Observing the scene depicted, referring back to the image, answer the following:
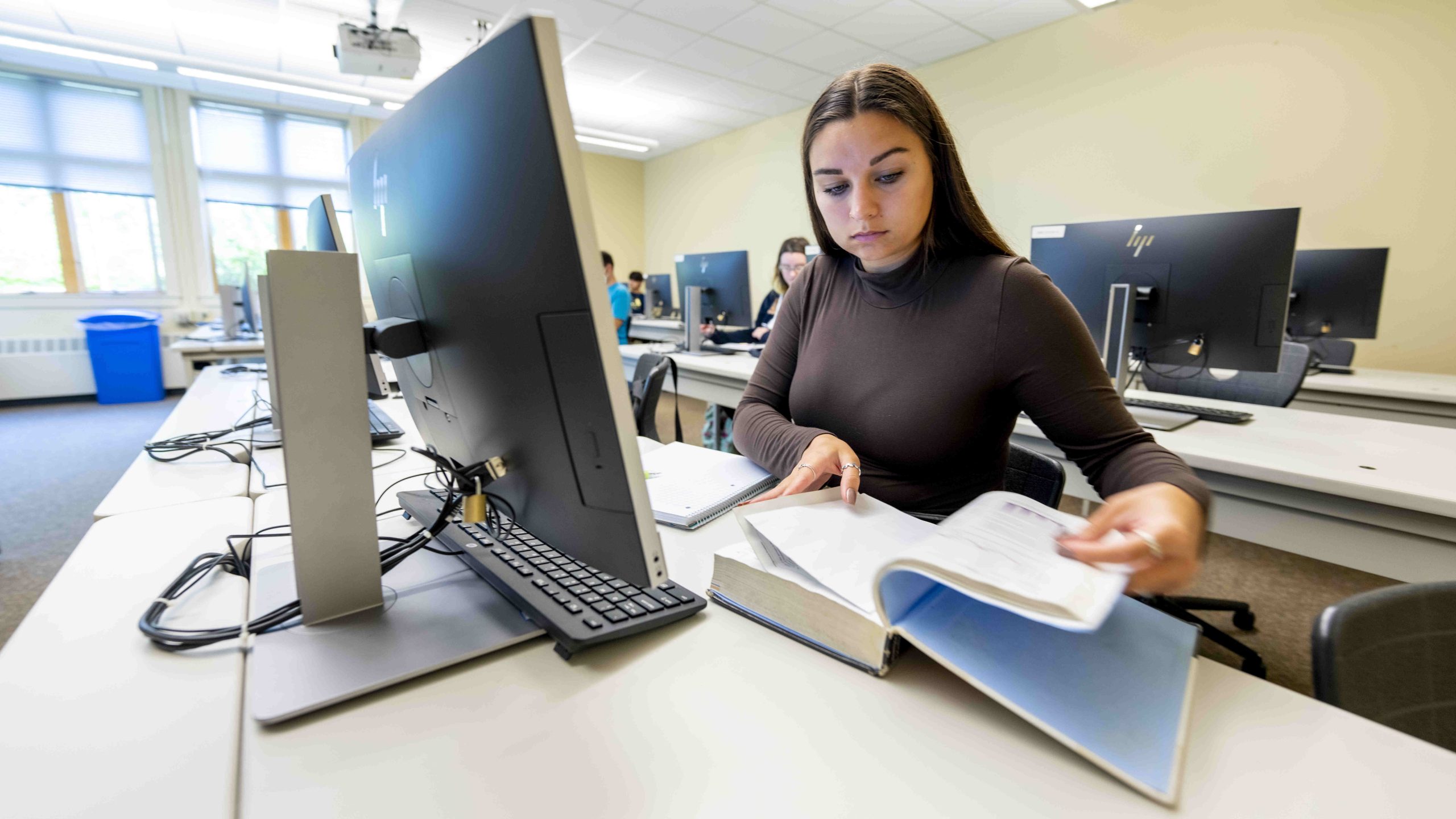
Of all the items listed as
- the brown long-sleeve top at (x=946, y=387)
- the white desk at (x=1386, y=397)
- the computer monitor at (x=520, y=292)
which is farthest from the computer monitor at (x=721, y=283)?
the computer monitor at (x=520, y=292)

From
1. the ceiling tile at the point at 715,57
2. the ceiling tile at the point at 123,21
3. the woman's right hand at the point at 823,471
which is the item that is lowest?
the woman's right hand at the point at 823,471

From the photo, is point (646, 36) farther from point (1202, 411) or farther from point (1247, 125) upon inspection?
point (1202, 411)

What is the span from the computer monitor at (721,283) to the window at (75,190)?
18.3ft

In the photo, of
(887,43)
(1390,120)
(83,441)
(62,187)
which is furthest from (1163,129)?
(62,187)

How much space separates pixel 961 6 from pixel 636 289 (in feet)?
15.4

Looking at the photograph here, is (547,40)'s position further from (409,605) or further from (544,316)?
(409,605)

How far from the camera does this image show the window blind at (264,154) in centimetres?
579

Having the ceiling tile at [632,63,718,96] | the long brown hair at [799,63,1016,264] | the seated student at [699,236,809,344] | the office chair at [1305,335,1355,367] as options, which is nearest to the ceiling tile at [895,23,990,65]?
the ceiling tile at [632,63,718,96]

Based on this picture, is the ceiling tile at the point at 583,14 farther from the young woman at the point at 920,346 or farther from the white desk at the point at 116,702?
the white desk at the point at 116,702

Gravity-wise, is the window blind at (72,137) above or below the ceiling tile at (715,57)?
below

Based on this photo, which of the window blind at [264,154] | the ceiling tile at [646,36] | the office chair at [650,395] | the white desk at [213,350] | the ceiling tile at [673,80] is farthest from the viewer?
the window blind at [264,154]

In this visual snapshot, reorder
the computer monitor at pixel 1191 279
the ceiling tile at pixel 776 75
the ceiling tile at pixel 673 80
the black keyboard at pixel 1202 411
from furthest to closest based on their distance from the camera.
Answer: the ceiling tile at pixel 673 80
the ceiling tile at pixel 776 75
the black keyboard at pixel 1202 411
the computer monitor at pixel 1191 279

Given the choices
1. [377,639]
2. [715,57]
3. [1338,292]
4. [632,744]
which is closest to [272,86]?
[715,57]

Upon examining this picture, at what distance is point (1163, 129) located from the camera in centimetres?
375
